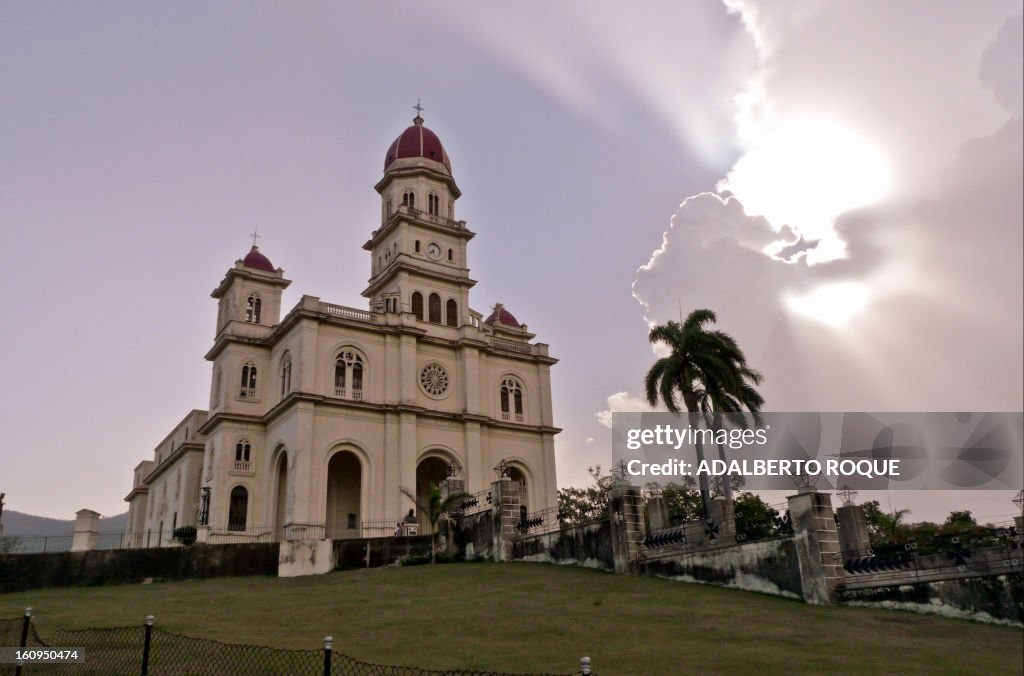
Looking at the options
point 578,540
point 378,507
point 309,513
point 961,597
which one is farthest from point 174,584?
point 961,597

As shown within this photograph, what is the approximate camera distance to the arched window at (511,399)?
42.6 meters

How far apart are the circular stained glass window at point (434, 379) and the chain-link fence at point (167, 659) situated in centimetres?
2785

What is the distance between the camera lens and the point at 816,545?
16828 mm

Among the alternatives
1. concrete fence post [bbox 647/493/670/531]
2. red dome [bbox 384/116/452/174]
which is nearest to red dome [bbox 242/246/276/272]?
red dome [bbox 384/116/452/174]

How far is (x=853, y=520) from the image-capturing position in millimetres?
21625

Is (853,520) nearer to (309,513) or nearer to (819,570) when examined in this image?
(819,570)

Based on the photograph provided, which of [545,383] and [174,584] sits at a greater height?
[545,383]

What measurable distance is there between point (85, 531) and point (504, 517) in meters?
14.7

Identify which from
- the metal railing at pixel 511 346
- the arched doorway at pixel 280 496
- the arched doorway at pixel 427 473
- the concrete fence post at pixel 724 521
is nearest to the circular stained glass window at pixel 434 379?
the arched doorway at pixel 427 473

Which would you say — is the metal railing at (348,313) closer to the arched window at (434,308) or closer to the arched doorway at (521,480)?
the arched window at (434,308)

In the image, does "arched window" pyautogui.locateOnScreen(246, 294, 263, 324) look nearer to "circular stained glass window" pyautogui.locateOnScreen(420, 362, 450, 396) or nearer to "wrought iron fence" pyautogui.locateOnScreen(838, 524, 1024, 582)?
"circular stained glass window" pyautogui.locateOnScreen(420, 362, 450, 396)

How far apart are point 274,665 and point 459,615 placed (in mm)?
5452

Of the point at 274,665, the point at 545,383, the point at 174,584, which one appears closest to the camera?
the point at 274,665

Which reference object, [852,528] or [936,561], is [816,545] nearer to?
[936,561]
